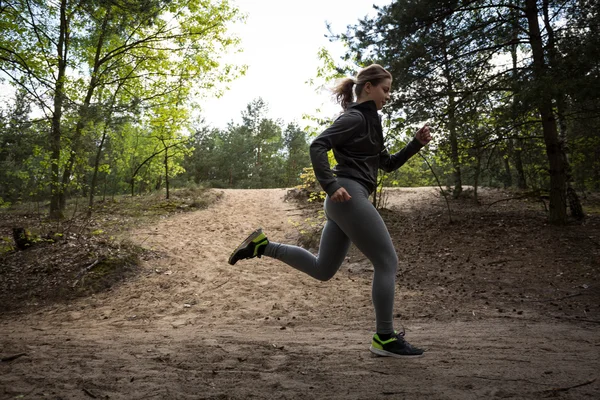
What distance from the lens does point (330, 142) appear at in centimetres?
264

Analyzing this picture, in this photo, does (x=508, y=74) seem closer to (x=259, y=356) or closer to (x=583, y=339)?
(x=583, y=339)

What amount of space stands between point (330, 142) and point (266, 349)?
1.80 meters

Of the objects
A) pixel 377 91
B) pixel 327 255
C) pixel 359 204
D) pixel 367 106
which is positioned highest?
pixel 377 91

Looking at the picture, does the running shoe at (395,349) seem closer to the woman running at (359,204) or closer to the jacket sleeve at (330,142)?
the woman running at (359,204)

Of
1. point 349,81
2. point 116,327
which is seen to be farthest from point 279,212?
point 349,81

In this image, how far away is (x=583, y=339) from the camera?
131 inches

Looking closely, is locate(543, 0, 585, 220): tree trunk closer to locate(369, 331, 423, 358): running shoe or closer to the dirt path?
the dirt path

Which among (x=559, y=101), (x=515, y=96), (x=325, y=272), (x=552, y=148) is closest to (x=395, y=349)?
(x=325, y=272)

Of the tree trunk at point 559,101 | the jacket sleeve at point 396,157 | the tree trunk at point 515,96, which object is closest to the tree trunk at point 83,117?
the jacket sleeve at point 396,157

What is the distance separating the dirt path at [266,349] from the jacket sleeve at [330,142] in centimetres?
129

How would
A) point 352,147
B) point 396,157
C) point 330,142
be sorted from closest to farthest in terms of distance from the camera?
point 330,142
point 352,147
point 396,157

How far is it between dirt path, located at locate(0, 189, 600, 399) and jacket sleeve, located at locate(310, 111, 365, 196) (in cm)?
129

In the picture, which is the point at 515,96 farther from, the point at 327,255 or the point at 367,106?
the point at 327,255

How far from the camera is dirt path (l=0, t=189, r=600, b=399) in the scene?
2150 mm
